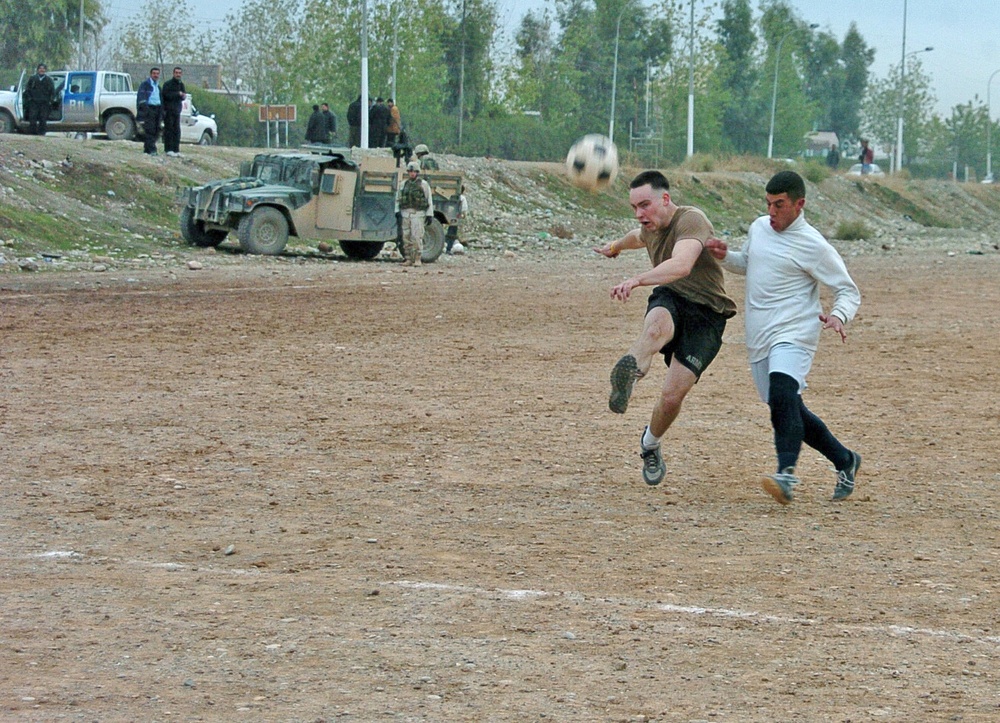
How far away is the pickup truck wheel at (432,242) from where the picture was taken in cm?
2683

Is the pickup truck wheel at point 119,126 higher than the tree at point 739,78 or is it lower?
lower

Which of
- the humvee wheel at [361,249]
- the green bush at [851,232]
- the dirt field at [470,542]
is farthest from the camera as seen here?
the green bush at [851,232]

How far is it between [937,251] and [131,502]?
32.2 meters

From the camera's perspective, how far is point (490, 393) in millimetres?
11359

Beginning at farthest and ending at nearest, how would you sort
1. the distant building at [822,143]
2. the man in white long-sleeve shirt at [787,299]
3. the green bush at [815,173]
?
1. the distant building at [822,143]
2. the green bush at [815,173]
3. the man in white long-sleeve shirt at [787,299]

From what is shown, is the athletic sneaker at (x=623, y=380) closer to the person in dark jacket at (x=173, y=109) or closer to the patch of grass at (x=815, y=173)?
the person in dark jacket at (x=173, y=109)

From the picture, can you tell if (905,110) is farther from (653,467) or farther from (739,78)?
(653,467)

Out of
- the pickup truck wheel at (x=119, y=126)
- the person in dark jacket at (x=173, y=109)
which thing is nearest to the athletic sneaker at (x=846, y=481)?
the person in dark jacket at (x=173, y=109)

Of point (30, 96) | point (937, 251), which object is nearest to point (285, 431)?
point (30, 96)

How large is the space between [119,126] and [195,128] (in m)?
4.02

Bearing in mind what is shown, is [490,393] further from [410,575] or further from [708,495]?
[410,575]

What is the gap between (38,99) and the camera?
110 feet

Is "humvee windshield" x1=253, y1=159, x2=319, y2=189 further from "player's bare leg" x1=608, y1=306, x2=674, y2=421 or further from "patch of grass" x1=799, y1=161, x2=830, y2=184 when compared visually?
"patch of grass" x1=799, y1=161, x2=830, y2=184

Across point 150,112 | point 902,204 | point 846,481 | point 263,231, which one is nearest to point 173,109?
point 150,112
